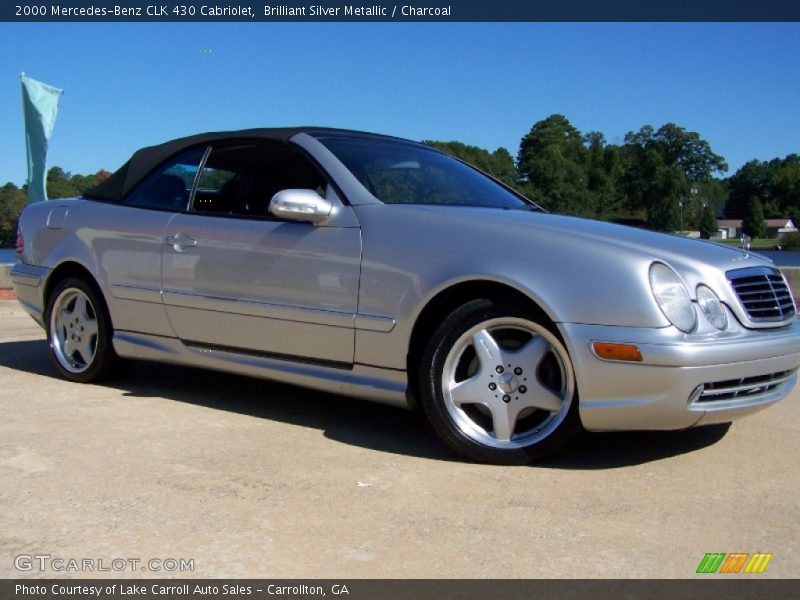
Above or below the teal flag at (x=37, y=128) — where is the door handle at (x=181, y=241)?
below

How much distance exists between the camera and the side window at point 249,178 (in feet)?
14.4

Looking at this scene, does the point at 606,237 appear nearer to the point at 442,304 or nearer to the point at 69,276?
the point at 442,304

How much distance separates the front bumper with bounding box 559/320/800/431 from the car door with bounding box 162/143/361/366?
1.11m

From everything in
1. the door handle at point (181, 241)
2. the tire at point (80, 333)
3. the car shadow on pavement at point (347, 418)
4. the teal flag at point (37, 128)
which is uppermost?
the teal flag at point (37, 128)

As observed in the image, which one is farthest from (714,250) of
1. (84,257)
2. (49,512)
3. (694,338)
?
(84,257)

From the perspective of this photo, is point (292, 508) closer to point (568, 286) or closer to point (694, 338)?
point (568, 286)

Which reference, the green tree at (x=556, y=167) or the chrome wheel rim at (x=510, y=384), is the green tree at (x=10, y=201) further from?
the green tree at (x=556, y=167)

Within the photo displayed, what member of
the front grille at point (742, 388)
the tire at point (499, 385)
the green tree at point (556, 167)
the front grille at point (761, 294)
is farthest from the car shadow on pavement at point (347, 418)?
the green tree at point (556, 167)

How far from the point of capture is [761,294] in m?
3.57

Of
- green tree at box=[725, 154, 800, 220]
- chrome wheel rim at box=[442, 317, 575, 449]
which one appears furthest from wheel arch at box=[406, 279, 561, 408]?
green tree at box=[725, 154, 800, 220]

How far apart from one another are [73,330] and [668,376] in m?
3.59

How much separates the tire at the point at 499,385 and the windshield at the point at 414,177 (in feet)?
2.81

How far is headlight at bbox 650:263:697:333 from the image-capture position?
3.24 meters

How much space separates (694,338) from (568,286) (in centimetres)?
51
